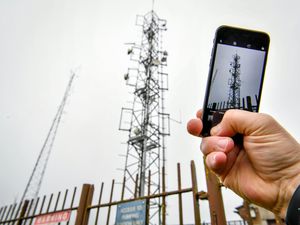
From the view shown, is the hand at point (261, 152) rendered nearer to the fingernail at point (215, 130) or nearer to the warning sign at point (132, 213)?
the fingernail at point (215, 130)

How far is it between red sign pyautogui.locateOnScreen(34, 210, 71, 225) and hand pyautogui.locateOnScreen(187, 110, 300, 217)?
2901 mm

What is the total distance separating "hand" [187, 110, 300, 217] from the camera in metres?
0.89

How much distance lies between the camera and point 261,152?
Result: 0.95 meters

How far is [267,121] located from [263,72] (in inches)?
11.7

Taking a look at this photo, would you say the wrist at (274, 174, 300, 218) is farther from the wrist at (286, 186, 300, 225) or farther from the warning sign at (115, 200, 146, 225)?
the warning sign at (115, 200, 146, 225)

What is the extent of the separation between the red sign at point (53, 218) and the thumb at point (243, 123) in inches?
118

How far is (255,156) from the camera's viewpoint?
3.19 ft

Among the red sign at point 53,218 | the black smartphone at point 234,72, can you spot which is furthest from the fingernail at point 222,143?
the red sign at point 53,218

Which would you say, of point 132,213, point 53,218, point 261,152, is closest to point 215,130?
point 261,152

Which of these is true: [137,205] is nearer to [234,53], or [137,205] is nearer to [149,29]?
[234,53]

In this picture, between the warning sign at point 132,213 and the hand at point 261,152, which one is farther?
the warning sign at point 132,213

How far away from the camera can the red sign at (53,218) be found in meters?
2.94

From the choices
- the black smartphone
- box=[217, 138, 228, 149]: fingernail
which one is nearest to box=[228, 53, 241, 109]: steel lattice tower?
the black smartphone

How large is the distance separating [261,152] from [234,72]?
1.46ft
